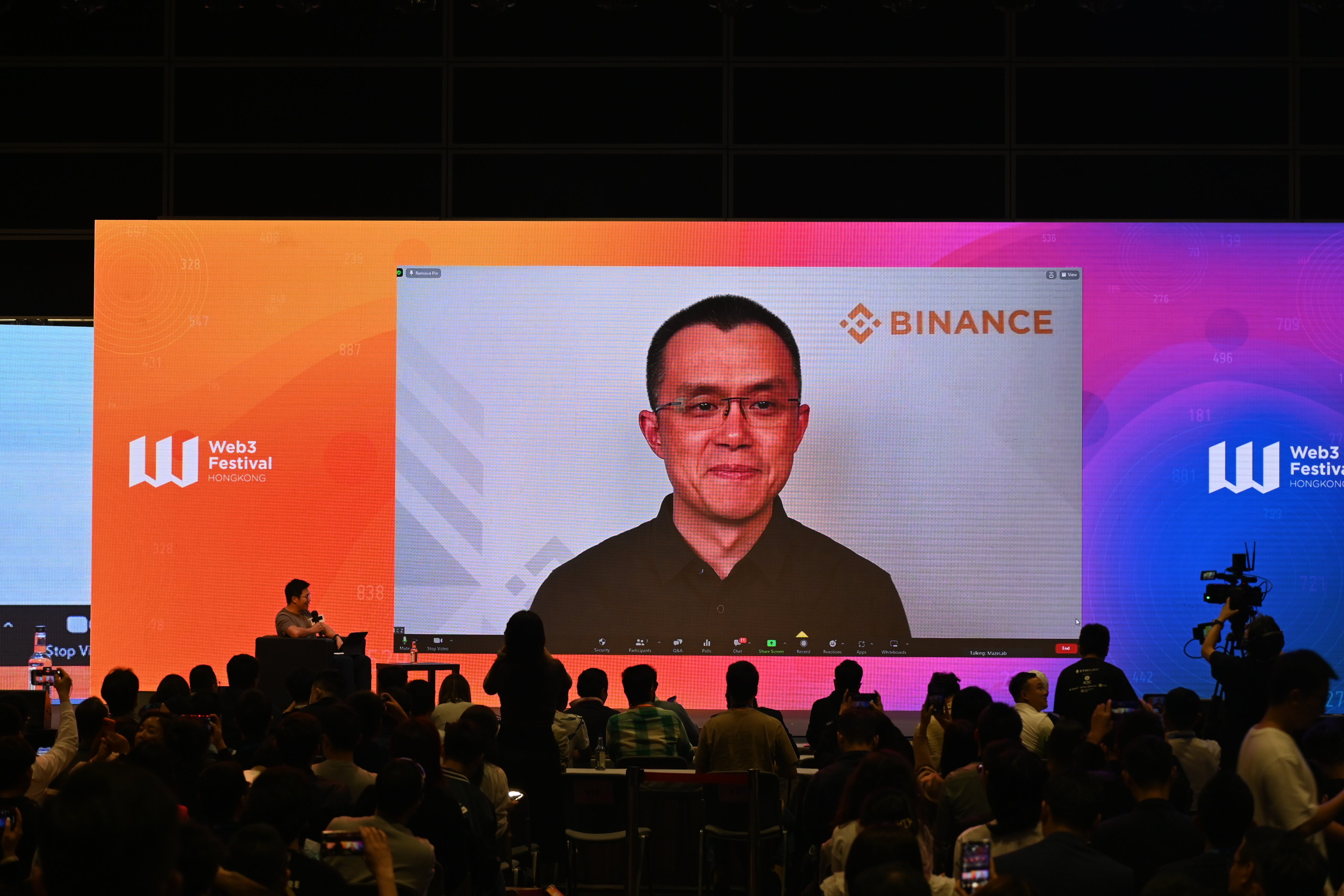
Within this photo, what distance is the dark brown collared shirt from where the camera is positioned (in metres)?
9.01

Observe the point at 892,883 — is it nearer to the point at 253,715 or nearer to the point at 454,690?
the point at 253,715

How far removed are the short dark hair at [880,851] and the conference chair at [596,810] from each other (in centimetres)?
294

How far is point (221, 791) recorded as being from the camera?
3229mm

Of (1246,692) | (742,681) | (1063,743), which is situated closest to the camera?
(1063,743)

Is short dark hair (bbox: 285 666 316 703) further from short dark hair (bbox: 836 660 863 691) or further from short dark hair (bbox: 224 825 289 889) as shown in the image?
short dark hair (bbox: 224 825 289 889)

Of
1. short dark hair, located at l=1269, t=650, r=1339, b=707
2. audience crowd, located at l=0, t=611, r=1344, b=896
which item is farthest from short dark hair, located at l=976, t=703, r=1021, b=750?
short dark hair, located at l=1269, t=650, r=1339, b=707

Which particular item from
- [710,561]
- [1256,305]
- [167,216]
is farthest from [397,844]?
[167,216]

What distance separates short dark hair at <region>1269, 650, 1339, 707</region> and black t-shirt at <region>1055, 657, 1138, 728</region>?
7.66 ft

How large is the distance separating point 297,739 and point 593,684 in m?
2.92

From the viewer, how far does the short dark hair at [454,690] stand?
6027mm

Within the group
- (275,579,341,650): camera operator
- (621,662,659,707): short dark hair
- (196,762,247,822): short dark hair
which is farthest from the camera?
(275,579,341,650): camera operator

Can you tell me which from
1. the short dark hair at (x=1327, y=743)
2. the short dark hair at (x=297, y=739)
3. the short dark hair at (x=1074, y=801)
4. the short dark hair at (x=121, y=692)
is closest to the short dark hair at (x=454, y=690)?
the short dark hair at (x=121, y=692)

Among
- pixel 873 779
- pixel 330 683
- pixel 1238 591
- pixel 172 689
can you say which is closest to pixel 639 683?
pixel 330 683

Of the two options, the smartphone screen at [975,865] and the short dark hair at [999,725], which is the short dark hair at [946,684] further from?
the smartphone screen at [975,865]
